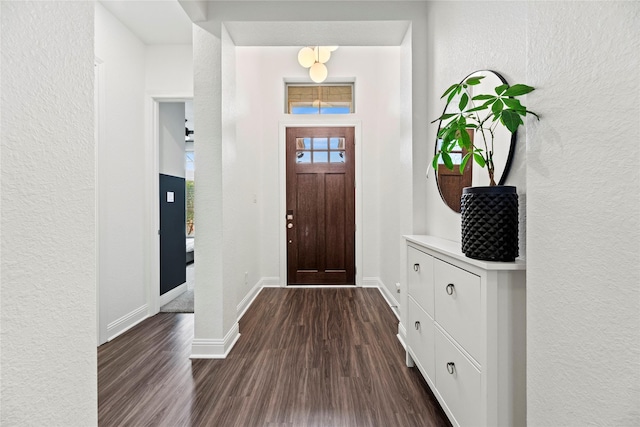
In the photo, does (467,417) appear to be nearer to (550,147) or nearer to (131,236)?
(550,147)

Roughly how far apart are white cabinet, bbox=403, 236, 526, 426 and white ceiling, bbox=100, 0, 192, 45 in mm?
2766

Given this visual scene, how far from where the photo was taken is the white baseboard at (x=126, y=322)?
265 centimetres

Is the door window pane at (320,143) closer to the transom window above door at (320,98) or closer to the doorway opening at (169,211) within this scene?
the transom window above door at (320,98)

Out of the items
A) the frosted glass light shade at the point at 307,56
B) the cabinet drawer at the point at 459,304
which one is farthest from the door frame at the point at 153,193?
the cabinet drawer at the point at 459,304

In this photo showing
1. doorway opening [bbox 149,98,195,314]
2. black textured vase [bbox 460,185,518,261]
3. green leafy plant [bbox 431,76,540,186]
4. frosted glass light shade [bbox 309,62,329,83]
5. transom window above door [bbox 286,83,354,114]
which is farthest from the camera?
transom window above door [bbox 286,83,354,114]

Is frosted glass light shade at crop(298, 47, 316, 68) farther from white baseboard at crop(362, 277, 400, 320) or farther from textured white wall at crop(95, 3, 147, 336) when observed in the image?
white baseboard at crop(362, 277, 400, 320)

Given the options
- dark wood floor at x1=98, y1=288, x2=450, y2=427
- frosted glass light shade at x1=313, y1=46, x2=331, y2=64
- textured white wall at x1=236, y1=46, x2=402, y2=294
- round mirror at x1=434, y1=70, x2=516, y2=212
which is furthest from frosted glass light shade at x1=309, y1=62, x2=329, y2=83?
dark wood floor at x1=98, y1=288, x2=450, y2=427

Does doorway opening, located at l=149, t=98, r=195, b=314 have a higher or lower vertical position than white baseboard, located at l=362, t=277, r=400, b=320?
higher

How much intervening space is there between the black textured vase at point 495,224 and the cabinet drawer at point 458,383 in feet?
1.45

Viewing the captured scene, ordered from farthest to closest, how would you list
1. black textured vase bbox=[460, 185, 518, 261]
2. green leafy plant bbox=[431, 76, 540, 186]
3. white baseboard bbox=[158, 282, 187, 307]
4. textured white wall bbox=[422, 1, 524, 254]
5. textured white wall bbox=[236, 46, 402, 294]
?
textured white wall bbox=[236, 46, 402, 294] < white baseboard bbox=[158, 282, 187, 307] < textured white wall bbox=[422, 1, 524, 254] < black textured vase bbox=[460, 185, 518, 261] < green leafy plant bbox=[431, 76, 540, 186]

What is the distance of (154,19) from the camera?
8.84 feet

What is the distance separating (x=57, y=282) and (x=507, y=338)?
→ 53.4 inches

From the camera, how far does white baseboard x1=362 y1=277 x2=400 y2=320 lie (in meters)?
3.23

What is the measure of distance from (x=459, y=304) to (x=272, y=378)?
51.1 inches
